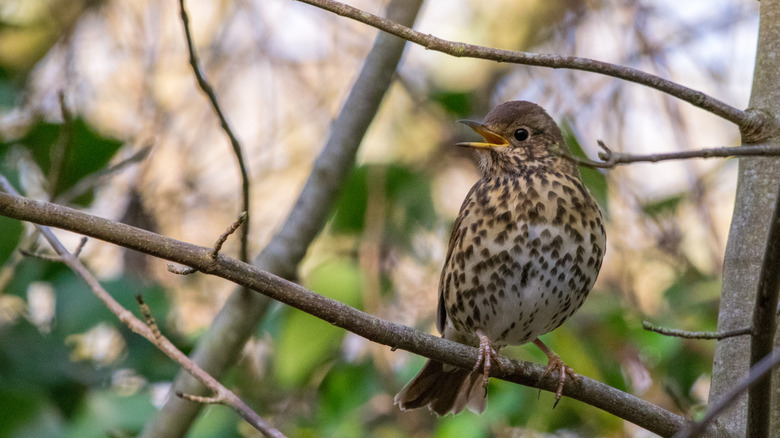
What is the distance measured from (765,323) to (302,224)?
77.9 inches

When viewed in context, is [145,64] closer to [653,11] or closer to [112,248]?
[112,248]

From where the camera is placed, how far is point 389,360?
15.6 feet

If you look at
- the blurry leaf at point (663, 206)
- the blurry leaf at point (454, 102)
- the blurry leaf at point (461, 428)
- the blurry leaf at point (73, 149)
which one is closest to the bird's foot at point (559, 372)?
the blurry leaf at point (461, 428)

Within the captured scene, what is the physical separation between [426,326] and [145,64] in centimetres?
294

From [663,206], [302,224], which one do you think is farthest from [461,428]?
[663,206]

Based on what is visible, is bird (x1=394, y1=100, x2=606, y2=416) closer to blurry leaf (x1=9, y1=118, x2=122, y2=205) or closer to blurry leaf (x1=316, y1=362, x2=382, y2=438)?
blurry leaf (x1=316, y1=362, x2=382, y2=438)

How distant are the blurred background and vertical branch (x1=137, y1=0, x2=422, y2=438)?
0.97ft

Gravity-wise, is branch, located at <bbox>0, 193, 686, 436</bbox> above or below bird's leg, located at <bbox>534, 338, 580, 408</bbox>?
below

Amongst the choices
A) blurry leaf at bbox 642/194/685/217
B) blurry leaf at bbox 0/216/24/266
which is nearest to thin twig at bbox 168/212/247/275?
blurry leaf at bbox 0/216/24/266

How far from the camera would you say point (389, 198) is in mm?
4559

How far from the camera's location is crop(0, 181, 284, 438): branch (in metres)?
2.56

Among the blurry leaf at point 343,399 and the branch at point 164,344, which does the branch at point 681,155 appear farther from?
the blurry leaf at point 343,399

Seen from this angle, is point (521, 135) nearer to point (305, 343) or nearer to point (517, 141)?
point (517, 141)

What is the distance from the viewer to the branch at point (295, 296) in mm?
2047
